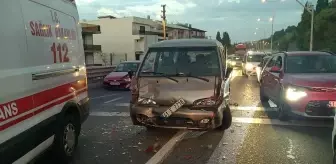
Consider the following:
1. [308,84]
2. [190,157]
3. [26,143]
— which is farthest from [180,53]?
[26,143]

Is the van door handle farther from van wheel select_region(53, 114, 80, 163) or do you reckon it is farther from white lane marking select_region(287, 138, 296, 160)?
white lane marking select_region(287, 138, 296, 160)

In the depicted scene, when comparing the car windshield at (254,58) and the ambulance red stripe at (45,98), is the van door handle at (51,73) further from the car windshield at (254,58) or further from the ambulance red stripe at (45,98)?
the car windshield at (254,58)

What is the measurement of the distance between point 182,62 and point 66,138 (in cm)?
277

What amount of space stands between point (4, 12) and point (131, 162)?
2.74 meters

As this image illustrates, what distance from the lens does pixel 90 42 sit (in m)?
51.2

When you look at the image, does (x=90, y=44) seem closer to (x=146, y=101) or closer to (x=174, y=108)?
(x=146, y=101)

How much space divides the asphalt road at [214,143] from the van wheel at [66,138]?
190mm

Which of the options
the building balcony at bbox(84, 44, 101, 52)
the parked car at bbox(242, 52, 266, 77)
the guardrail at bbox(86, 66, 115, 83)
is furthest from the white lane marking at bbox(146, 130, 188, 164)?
the building balcony at bbox(84, 44, 101, 52)

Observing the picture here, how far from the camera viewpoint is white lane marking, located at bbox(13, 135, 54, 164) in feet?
12.3

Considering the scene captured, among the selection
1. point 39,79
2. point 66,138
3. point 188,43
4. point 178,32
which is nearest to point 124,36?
point 178,32

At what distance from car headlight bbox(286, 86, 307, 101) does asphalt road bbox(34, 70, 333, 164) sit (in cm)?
64

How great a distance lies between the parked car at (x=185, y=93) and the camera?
233 inches

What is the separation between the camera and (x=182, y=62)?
673 centimetres

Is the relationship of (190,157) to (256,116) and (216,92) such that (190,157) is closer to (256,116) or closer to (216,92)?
(216,92)
